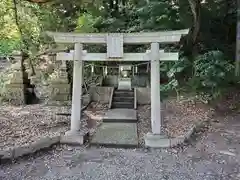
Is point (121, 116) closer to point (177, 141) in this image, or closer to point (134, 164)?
point (177, 141)

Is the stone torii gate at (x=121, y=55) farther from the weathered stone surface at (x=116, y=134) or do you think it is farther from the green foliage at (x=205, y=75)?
the green foliage at (x=205, y=75)

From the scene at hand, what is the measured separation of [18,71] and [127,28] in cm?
470

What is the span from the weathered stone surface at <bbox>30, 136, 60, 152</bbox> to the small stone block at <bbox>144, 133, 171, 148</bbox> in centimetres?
178

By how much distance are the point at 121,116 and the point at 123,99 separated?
186 cm

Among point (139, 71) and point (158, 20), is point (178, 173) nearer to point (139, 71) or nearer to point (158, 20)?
point (158, 20)

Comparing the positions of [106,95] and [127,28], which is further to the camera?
[127,28]

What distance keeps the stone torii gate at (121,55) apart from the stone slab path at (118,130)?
0.36 m

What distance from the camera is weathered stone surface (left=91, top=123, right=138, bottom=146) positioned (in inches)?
225

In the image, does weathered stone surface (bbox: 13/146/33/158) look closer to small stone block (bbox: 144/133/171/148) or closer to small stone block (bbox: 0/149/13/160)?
small stone block (bbox: 0/149/13/160)

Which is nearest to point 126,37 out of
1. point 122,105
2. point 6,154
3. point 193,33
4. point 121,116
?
point 121,116

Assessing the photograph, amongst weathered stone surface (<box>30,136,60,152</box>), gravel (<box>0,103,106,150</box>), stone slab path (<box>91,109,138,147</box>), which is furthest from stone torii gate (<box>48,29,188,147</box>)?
gravel (<box>0,103,106,150</box>)

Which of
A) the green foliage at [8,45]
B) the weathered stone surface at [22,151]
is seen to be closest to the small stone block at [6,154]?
the weathered stone surface at [22,151]

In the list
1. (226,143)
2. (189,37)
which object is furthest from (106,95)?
(226,143)

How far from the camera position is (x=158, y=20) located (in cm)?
984
